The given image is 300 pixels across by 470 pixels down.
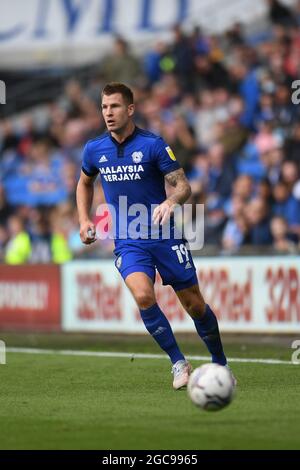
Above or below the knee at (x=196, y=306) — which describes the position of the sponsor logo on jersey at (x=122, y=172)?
above

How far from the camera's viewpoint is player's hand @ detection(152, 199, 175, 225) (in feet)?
30.5

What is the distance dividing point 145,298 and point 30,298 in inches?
382

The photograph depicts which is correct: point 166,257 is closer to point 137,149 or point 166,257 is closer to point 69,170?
point 137,149

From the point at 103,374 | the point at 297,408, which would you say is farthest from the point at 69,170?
the point at 297,408

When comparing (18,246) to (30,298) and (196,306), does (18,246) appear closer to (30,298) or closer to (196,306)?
(30,298)

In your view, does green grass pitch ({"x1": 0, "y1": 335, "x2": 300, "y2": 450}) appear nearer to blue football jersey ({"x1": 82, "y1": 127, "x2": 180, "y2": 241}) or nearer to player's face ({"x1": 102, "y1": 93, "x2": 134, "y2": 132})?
blue football jersey ({"x1": 82, "y1": 127, "x2": 180, "y2": 241})

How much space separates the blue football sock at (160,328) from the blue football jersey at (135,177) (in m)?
0.64

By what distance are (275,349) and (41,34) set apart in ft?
48.9

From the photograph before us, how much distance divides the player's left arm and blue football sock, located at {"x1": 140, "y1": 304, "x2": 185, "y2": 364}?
903 mm

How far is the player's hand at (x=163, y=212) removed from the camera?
30.5 ft

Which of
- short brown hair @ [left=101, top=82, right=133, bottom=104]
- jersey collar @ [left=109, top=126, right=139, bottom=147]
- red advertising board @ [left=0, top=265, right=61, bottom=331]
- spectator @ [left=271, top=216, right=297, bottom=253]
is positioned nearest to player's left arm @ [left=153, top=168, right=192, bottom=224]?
jersey collar @ [left=109, top=126, right=139, bottom=147]

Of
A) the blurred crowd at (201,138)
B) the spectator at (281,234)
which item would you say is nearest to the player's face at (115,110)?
the blurred crowd at (201,138)

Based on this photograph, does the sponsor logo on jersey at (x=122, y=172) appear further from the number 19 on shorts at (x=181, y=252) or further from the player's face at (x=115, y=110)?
the number 19 on shorts at (x=181, y=252)
